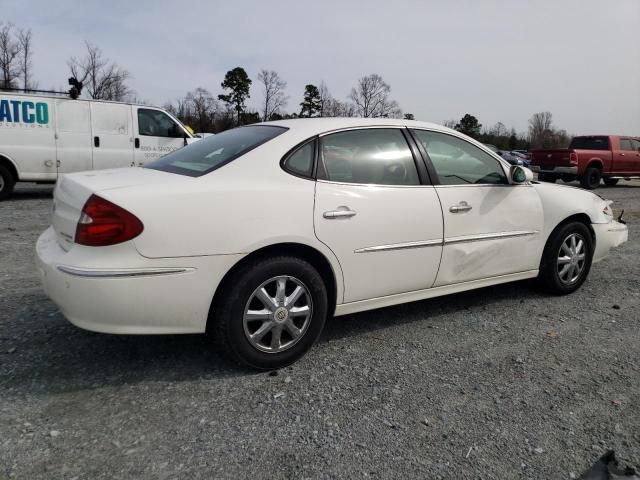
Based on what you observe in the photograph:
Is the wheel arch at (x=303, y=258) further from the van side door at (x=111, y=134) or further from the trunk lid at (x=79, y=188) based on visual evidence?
the van side door at (x=111, y=134)

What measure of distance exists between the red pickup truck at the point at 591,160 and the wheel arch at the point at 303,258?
50.4ft

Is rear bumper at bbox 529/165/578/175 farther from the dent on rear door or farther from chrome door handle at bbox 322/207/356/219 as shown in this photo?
chrome door handle at bbox 322/207/356/219

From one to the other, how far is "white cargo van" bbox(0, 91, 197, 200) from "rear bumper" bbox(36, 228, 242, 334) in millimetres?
8090

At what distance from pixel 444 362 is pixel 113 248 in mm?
2007

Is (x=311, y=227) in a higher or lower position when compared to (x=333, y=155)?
lower

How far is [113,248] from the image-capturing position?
96.1 inches

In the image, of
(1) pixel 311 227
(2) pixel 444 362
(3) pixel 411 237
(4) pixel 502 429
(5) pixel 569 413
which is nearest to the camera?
(4) pixel 502 429

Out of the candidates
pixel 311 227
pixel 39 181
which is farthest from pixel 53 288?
pixel 39 181

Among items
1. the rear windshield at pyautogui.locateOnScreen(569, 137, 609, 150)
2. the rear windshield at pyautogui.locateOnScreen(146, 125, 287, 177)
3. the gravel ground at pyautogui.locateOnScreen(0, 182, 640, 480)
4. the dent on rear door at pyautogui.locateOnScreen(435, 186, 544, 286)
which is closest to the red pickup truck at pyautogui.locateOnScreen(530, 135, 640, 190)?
the rear windshield at pyautogui.locateOnScreen(569, 137, 609, 150)

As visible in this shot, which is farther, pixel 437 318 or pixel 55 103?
pixel 55 103

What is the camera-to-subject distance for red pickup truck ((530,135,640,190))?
1609 centimetres

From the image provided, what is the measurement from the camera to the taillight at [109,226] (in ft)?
8.01

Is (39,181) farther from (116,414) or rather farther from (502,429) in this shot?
(502,429)

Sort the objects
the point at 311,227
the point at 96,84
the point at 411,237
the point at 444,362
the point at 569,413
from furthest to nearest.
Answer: the point at 96,84 < the point at 411,237 < the point at 444,362 < the point at 311,227 < the point at 569,413
